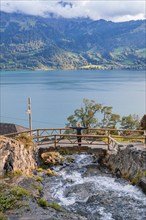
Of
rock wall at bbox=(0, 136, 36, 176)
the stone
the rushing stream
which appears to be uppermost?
rock wall at bbox=(0, 136, 36, 176)

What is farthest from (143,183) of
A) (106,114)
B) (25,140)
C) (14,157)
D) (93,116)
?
(106,114)

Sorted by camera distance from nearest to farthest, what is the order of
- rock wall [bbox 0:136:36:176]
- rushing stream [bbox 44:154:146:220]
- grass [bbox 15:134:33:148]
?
rushing stream [bbox 44:154:146:220] < rock wall [bbox 0:136:36:176] < grass [bbox 15:134:33:148]

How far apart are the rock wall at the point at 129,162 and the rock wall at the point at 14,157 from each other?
6853 mm

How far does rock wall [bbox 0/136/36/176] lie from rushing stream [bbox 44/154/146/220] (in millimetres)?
2210

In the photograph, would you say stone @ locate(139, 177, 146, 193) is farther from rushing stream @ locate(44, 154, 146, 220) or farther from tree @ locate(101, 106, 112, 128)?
tree @ locate(101, 106, 112, 128)

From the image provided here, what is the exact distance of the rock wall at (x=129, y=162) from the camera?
757 inches

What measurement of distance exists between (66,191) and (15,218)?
7.62 metres

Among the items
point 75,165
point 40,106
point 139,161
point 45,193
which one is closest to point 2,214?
point 45,193

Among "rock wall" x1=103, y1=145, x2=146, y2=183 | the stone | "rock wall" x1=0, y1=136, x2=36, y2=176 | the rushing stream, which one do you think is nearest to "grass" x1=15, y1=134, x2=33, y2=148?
"rock wall" x1=0, y1=136, x2=36, y2=176

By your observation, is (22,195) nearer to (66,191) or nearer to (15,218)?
(15,218)

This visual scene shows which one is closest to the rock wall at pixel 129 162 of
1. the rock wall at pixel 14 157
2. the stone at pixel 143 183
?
the stone at pixel 143 183

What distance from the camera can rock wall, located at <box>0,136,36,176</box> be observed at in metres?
17.6

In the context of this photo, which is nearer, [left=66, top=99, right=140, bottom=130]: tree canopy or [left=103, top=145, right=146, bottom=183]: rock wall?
[left=103, top=145, right=146, bottom=183]: rock wall

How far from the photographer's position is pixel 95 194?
17.4m
